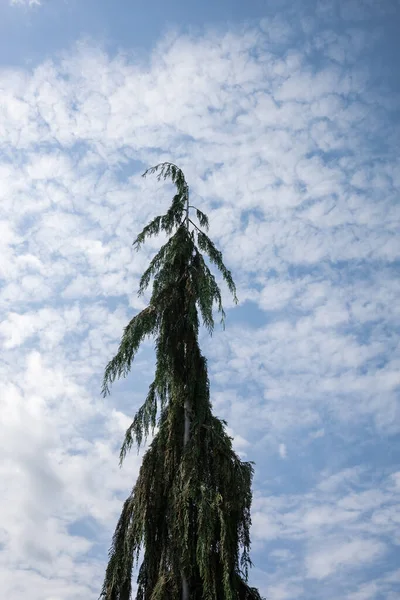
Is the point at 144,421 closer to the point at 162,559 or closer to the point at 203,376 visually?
the point at 203,376

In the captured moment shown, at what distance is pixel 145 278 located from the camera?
13.7 m

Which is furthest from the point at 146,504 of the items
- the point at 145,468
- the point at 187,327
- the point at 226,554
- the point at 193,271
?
the point at 193,271

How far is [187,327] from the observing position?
1277 centimetres

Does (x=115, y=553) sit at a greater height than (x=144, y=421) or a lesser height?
lesser

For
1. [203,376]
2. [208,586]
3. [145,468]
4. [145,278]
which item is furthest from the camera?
[145,278]

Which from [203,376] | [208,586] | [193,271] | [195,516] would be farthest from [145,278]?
[208,586]

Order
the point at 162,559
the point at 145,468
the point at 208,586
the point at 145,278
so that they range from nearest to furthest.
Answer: the point at 208,586
the point at 162,559
the point at 145,468
the point at 145,278

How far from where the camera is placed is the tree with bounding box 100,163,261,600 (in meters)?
10.6

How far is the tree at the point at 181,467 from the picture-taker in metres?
10.6

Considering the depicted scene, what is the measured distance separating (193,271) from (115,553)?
5757 mm

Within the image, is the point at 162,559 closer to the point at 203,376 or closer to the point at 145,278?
the point at 203,376

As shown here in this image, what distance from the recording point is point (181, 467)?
36.9 feet

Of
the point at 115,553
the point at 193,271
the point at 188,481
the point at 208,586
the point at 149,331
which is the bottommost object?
the point at 208,586

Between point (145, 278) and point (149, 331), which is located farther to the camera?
point (145, 278)
